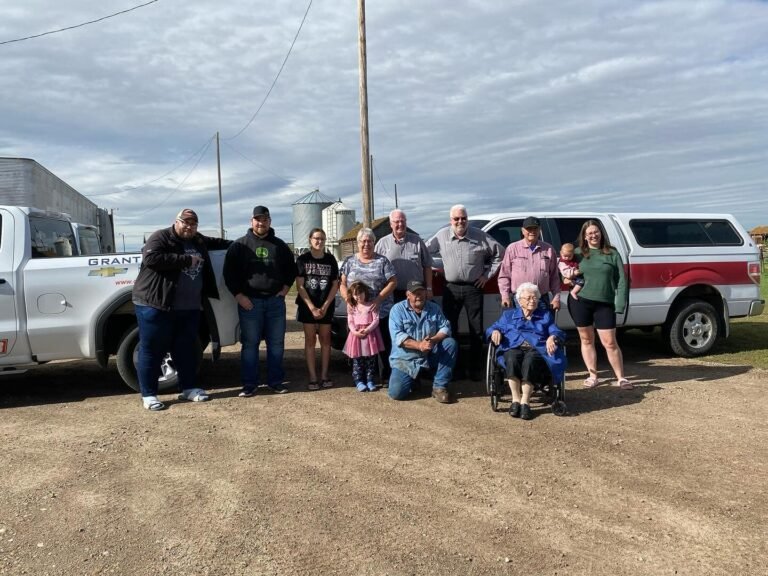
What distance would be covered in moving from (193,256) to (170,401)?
55.8 inches

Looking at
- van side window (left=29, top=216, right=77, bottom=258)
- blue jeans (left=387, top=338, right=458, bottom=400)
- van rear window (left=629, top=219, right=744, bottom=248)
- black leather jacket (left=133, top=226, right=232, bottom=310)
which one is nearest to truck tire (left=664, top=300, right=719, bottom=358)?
van rear window (left=629, top=219, right=744, bottom=248)

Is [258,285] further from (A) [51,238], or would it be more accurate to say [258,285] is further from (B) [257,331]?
(A) [51,238]

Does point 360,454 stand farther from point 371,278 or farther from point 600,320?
point 600,320

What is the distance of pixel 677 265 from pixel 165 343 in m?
5.89

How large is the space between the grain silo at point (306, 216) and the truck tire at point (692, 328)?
113 feet

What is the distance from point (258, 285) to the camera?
228 inches

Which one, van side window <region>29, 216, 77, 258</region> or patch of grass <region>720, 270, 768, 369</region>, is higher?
van side window <region>29, 216, 77, 258</region>

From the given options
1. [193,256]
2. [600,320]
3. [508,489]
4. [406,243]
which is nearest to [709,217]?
[600,320]

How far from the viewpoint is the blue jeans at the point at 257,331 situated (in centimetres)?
588

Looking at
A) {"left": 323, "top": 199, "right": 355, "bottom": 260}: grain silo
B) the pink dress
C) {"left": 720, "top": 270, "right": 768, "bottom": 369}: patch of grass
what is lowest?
{"left": 720, "top": 270, "right": 768, "bottom": 369}: patch of grass

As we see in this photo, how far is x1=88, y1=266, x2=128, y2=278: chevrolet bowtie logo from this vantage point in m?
5.62

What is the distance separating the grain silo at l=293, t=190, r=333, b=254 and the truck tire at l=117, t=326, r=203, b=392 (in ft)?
115

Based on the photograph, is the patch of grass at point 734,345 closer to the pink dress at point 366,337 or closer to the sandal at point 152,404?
the pink dress at point 366,337

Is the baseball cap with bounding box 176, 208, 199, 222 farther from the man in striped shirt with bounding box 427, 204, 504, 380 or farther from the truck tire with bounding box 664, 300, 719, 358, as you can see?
the truck tire with bounding box 664, 300, 719, 358
